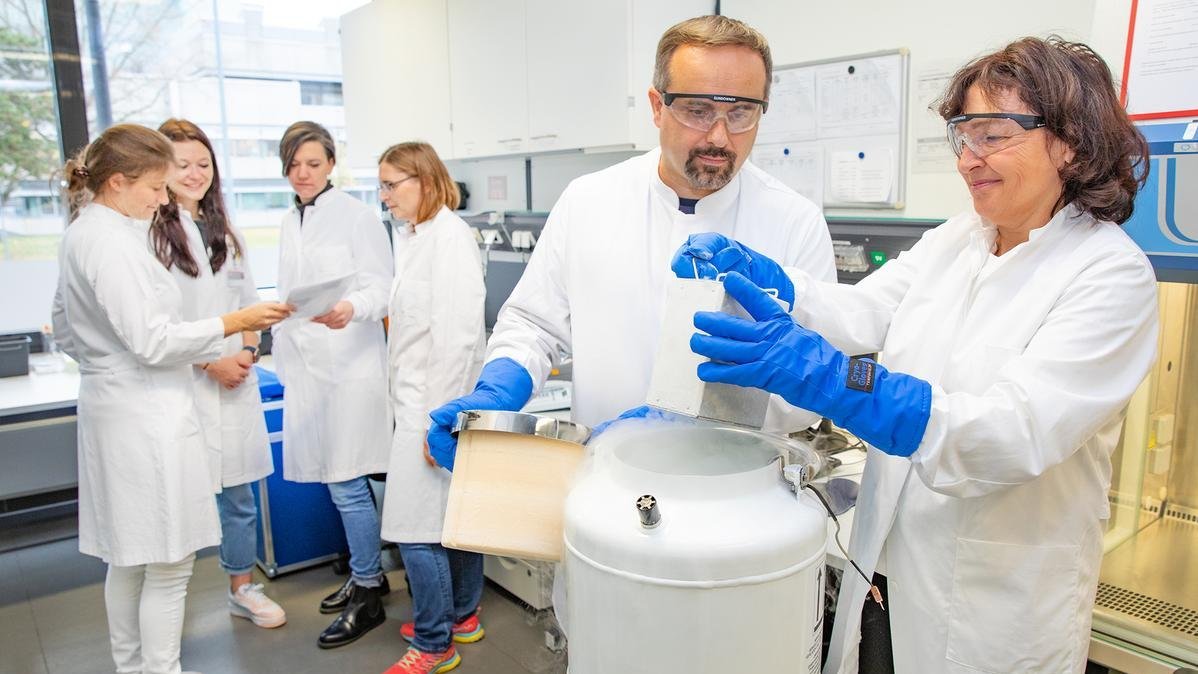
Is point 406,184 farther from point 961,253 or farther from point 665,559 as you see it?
point 665,559

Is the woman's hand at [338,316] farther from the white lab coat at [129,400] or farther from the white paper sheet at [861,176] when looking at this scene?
the white paper sheet at [861,176]

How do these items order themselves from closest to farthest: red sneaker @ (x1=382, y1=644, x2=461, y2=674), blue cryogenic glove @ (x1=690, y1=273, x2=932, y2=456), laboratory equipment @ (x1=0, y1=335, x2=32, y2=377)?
blue cryogenic glove @ (x1=690, y1=273, x2=932, y2=456)
red sneaker @ (x1=382, y1=644, x2=461, y2=674)
laboratory equipment @ (x1=0, y1=335, x2=32, y2=377)

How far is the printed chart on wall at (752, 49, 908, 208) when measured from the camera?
195 cm

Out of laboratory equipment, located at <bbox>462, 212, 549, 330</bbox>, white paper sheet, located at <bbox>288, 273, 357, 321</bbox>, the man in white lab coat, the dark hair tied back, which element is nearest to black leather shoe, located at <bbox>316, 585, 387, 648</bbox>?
white paper sheet, located at <bbox>288, 273, 357, 321</bbox>

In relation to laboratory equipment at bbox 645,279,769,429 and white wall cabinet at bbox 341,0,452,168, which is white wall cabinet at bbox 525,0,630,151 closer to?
white wall cabinet at bbox 341,0,452,168

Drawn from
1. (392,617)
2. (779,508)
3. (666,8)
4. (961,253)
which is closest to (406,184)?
(666,8)

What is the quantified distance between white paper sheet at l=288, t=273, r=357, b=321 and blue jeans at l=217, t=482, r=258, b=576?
0.69 metres

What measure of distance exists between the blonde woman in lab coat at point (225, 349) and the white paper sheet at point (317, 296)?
33 centimetres

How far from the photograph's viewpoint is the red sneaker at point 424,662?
2332 mm

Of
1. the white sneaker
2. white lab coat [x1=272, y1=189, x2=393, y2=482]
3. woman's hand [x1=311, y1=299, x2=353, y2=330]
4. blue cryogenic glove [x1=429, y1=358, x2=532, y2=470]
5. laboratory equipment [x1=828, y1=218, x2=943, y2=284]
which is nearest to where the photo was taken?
blue cryogenic glove [x1=429, y1=358, x2=532, y2=470]

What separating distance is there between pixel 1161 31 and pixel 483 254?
2.70 meters

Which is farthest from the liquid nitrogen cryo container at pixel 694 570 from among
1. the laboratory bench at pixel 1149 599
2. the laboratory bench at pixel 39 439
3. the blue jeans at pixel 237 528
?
the laboratory bench at pixel 39 439

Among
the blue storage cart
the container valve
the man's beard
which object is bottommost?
the blue storage cart

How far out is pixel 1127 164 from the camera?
3.40 feet
